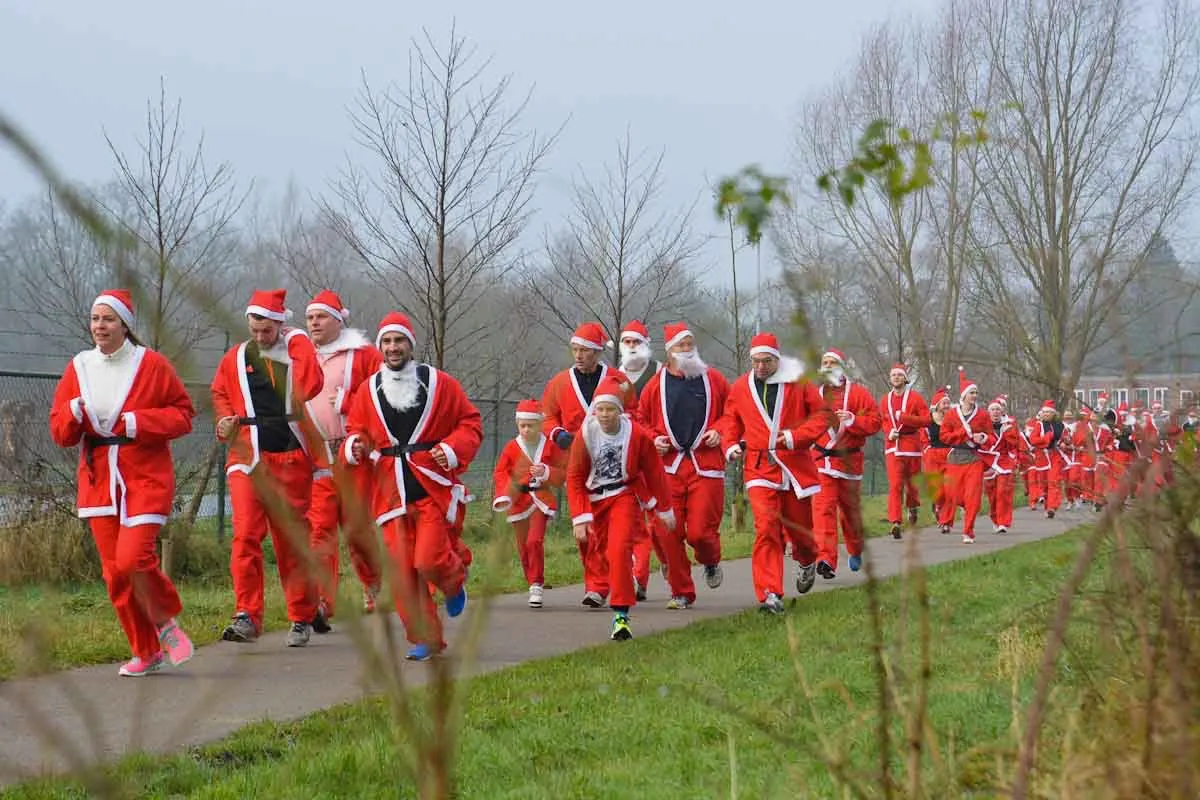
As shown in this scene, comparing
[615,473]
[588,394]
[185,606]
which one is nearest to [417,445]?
[615,473]

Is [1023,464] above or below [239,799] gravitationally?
above

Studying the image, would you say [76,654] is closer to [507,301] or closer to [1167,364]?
[1167,364]

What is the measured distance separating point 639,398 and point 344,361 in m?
3.08

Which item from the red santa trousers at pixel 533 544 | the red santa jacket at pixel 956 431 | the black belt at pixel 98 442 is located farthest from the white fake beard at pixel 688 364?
the red santa jacket at pixel 956 431

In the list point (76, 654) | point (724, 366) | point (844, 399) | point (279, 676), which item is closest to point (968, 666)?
point (279, 676)

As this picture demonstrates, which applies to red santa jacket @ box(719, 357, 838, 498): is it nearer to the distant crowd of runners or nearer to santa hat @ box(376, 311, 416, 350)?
the distant crowd of runners

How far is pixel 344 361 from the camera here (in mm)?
10000

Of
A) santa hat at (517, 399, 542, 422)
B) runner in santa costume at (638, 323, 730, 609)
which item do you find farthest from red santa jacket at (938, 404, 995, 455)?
runner in santa costume at (638, 323, 730, 609)

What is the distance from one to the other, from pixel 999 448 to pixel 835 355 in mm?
21041

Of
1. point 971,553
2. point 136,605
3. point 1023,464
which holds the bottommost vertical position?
point 971,553

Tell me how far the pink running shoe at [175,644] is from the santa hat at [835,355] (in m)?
6.21

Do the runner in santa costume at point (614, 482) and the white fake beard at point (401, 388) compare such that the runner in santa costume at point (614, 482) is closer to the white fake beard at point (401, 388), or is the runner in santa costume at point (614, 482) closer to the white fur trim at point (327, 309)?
the white fake beard at point (401, 388)

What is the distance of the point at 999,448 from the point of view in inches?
879

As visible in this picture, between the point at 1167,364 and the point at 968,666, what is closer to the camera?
the point at 1167,364
